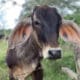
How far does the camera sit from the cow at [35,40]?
7852 millimetres

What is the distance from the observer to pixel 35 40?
326 inches

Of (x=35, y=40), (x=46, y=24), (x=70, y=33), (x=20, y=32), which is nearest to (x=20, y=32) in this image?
(x=20, y=32)

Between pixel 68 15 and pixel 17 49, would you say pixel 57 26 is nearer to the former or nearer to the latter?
pixel 17 49

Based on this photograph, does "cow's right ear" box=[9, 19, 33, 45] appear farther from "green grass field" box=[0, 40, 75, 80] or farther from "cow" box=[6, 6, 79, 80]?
"green grass field" box=[0, 40, 75, 80]

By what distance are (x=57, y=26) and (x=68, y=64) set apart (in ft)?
14.0

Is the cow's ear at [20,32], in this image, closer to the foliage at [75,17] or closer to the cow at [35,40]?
the cow at [35,40]

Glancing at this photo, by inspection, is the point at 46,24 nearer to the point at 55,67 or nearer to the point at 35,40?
the point at 35,40

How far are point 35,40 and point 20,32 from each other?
0.26 m

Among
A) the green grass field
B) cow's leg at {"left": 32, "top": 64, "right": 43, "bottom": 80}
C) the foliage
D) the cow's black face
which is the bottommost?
the green grass field

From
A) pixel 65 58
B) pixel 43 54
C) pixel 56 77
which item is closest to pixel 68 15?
pixel 65 58

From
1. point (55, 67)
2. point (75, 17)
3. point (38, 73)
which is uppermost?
point (38, 73)

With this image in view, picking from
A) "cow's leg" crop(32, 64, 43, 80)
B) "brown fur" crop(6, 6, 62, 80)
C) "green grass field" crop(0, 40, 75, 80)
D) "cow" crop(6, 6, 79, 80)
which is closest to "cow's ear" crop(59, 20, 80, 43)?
"cow" crop(6, 6, 79, 80)

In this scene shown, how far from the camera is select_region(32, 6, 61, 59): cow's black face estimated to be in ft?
25.7

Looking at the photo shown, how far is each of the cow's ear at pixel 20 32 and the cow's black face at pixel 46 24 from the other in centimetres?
16
